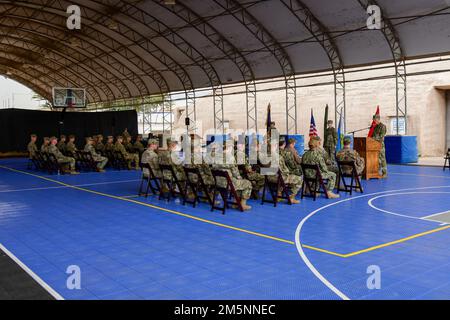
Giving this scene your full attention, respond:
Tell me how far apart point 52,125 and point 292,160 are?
783 inches

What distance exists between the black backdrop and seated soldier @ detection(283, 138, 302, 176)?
1664 cm

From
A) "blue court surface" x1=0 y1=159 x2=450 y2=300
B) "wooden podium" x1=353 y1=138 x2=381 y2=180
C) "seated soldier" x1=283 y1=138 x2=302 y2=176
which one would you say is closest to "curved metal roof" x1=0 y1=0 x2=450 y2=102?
"wooden podium" x1=353 y1=138 x2=381 y2=180

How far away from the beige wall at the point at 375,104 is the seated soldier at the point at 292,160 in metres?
15.0

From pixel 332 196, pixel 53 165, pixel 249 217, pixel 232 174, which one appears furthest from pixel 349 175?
pixel 53 165

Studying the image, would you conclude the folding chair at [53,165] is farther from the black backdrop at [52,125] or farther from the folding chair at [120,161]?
the black backdrop at [52,125]

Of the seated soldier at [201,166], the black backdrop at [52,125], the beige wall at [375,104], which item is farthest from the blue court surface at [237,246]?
the black backdrop at [52,125]

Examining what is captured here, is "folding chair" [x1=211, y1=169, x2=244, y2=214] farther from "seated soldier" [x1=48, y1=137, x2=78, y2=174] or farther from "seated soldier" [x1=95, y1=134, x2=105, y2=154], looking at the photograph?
"seated soldier" [x1=95, y1=134, x2=105, y2=154]

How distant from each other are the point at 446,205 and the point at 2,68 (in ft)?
128

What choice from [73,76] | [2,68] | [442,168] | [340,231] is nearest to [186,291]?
[340,231]

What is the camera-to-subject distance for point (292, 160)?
9633mm

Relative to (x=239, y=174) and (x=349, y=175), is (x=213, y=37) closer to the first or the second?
(x=349, y=175)

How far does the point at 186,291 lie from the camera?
158 inches

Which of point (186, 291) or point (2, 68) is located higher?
point (2, 68)
